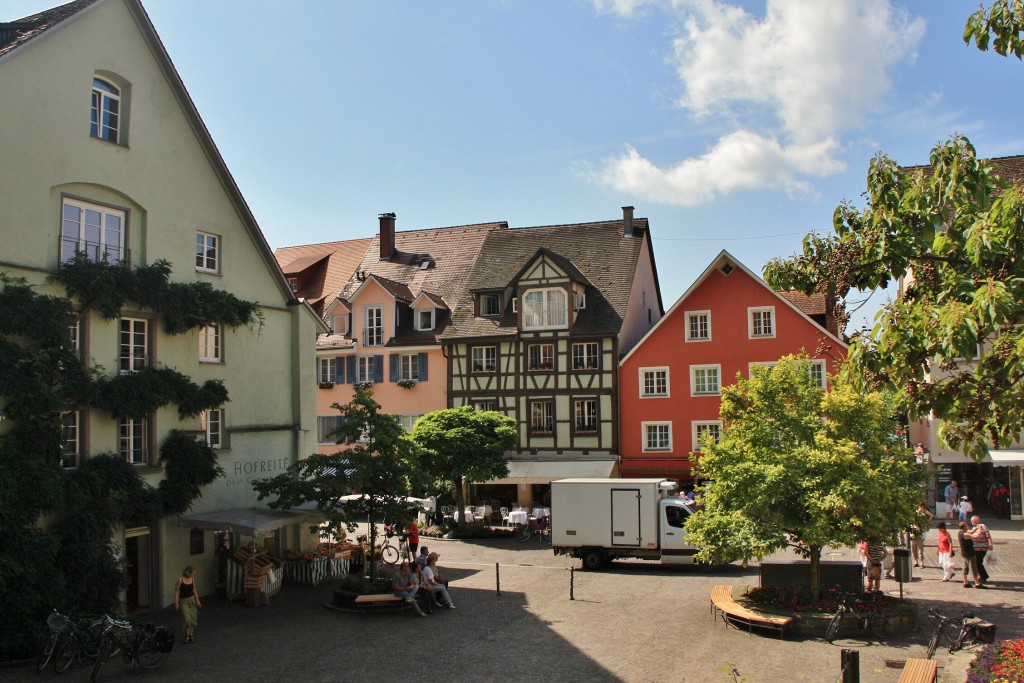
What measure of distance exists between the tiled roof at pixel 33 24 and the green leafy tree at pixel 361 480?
9935 mm

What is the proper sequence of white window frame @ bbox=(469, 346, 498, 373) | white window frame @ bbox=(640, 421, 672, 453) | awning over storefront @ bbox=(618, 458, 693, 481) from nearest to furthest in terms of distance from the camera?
awning over storefront @ bbox=(618, 458, 693, 481) → white window frame @ bbox=(640, 421, 672, 453) → white window frame @ bbox=(469, 346, 498, 373)

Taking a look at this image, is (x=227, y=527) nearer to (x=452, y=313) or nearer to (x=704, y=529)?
(x=704, y=529)

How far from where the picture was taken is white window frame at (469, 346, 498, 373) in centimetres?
3975

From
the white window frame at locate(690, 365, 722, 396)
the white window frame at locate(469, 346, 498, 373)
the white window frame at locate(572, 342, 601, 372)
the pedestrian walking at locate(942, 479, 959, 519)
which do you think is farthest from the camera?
the white window frame at locate(469, 346, 498, 373)

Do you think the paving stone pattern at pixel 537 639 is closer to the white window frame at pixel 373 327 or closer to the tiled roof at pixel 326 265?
the white window frame at pixel 373 327

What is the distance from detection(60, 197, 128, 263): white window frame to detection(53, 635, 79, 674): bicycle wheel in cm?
790

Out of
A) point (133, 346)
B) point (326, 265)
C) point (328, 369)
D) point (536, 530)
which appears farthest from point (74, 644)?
point (326, 265)

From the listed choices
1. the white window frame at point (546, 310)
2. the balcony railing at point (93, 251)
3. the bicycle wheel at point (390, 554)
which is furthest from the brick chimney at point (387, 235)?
the balcony railing at point (93, 251)

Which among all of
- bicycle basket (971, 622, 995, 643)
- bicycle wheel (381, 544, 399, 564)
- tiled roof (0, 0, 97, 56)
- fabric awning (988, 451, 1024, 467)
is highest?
tiled roof (0, 0, 97, 56)

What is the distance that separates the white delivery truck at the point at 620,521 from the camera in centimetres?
2506

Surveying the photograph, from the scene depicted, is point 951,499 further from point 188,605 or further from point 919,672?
point 188,605

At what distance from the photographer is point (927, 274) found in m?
9.93

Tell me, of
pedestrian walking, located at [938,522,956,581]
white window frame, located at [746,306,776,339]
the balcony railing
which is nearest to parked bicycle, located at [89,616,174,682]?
the balcony railing

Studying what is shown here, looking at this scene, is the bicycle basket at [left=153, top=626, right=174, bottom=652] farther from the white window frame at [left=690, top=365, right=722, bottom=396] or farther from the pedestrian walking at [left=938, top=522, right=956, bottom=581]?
the white window frame at [left=690, top=365, right=722, bottom=396]
